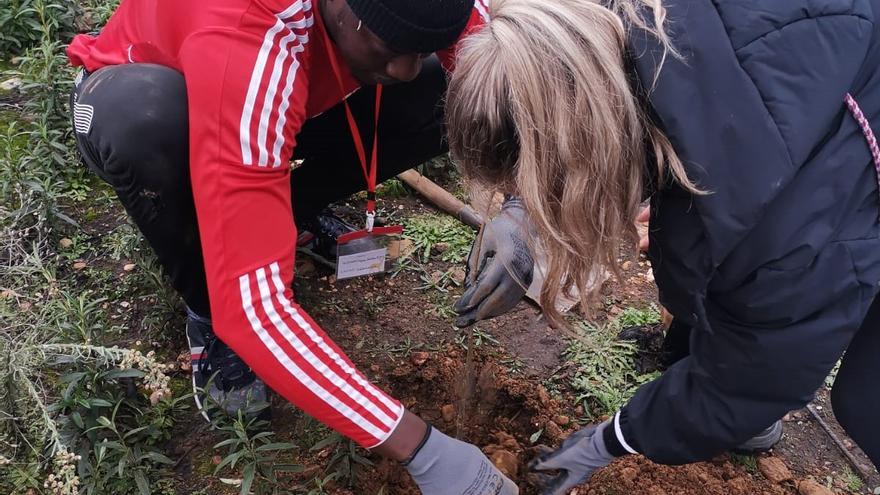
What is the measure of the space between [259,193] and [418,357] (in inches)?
43.8

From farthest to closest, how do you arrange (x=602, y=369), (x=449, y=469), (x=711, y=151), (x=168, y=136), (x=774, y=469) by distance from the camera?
(x=602, y=369)
(x=774, y=469)
(x=168, y=136)
(x=449, y=469)
(x=711, y=151)

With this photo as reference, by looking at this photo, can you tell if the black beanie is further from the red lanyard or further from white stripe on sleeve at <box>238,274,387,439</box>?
white stripe on sleeve at <box>238,274,387,439</box>

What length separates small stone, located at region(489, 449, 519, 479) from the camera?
2074 millimetres

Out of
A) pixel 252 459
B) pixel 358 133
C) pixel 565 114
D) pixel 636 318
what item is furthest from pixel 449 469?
pixel 636 318

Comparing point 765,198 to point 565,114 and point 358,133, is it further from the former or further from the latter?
point 358,133

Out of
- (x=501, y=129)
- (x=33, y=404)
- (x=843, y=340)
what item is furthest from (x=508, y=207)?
(x=33, y=404)

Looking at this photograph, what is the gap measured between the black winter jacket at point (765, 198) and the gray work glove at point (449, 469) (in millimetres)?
506

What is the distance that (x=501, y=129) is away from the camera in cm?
125

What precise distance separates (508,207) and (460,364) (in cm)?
63

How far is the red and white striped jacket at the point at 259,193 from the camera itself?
140cm

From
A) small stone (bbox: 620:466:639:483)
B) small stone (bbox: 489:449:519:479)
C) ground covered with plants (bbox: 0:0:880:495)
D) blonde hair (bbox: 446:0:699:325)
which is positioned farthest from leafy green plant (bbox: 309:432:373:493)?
blonde hair (bbox: 446:0:699:325)

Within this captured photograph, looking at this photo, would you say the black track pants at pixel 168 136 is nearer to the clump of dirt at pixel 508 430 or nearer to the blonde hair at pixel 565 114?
the clump of dirt at pixel 508 430

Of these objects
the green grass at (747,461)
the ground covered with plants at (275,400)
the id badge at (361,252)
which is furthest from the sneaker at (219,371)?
the green grass at (747,461)

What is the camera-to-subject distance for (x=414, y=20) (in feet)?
4.46
